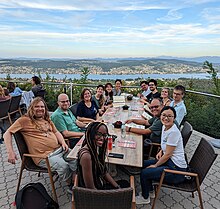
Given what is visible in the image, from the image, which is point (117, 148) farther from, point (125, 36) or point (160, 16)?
point (125, 36)

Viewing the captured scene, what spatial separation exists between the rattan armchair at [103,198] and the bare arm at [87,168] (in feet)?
0.98

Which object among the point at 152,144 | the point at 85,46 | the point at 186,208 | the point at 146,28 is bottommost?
the point at 186,208

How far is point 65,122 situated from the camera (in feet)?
11.2

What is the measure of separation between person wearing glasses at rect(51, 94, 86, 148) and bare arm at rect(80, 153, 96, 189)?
154cm

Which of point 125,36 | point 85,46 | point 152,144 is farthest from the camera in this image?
point 85,46

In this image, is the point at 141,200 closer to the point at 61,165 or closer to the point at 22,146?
the point at 61,165

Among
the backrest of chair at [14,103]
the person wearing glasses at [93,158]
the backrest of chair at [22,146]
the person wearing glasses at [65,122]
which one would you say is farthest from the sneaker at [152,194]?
the backrest of chair at [14,103]

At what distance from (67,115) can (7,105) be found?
251 centimetres

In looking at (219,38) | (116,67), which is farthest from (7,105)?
(219,38)

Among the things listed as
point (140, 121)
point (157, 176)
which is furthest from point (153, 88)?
point (157, 176)

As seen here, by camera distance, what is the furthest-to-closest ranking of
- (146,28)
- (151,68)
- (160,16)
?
1. (146,28)
2. (160,16)
3. (151,68)

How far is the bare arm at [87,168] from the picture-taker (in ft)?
5.89

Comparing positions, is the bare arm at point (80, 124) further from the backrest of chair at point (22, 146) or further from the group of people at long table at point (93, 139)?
the backrest of chair at point (22, 146)

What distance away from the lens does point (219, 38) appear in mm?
8695
